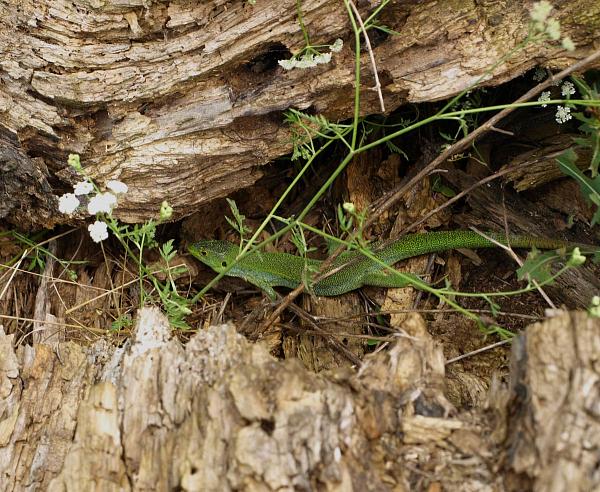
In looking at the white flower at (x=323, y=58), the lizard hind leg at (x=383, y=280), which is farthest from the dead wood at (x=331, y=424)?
the lizard hind leg at (x=383, y=280)

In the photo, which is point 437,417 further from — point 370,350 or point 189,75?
point 189,75

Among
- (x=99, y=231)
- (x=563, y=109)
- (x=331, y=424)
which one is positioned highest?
(x=563, y=109)

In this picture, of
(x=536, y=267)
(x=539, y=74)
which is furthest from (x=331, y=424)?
(x=539, y=74)

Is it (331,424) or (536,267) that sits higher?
(536,267)

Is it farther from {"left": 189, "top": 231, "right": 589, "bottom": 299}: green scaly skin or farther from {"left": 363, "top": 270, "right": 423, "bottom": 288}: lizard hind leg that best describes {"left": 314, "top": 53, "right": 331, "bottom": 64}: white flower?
{"left": 363, "top": 270, "right": 423, "bottom": 288}: lizard hind leg

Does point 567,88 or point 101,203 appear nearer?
point 101,203

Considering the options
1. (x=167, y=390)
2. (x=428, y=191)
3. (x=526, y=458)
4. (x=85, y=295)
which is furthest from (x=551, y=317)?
(x=85, y=295)

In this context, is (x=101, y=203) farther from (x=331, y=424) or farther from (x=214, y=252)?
(x=214, y=252)

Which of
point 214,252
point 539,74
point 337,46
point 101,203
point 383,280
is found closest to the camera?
point 101,203
